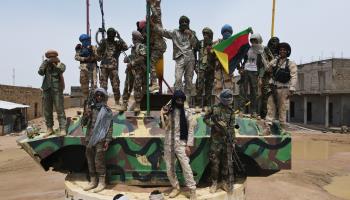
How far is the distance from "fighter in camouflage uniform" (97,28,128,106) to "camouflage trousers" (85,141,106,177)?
6.97ft

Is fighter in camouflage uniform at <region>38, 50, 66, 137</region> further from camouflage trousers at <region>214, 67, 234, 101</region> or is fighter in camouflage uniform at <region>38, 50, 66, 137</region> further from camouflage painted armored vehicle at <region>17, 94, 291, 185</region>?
camouflage trousers at <region>214, 67, 234, 101</region>

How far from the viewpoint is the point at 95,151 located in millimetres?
6590

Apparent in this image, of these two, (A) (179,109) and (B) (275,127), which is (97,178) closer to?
(A) (179,109)

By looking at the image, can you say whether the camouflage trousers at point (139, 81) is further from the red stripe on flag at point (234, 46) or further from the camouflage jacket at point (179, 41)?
the red stripe on flag at point (234, 46)

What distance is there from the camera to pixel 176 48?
7.79 meters

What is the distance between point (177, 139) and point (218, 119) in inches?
30.6

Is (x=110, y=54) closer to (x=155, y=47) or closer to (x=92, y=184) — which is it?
(x=155, y=47)

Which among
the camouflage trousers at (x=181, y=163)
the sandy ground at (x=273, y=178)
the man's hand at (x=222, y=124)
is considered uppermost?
the man's hand at (x=222, y=124)

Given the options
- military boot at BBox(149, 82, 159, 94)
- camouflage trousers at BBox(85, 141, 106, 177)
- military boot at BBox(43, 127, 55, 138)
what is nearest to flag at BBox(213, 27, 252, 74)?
military boot at BBox(149, 82, 159, 94)

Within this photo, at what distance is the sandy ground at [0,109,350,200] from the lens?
13.6 meters

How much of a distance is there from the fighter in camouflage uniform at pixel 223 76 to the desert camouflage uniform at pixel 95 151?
254cm

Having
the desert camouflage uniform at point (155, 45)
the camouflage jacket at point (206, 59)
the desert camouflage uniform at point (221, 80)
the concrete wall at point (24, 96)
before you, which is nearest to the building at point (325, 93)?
the concrete wall at point (24, 96)

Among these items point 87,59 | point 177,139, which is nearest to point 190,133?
point 177,139

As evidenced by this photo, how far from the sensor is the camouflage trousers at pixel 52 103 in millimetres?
7129
